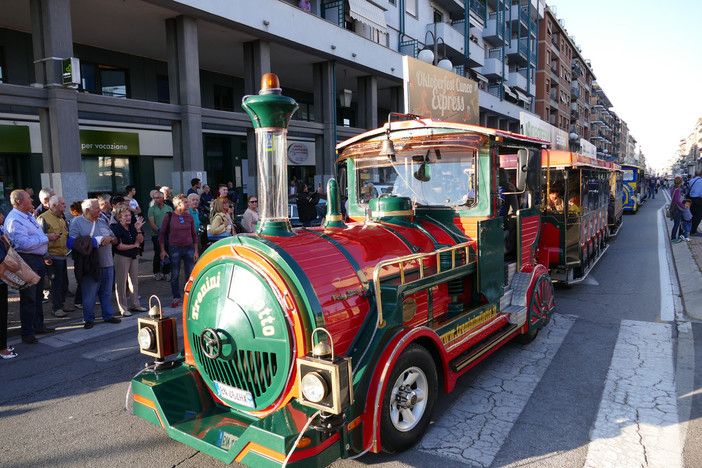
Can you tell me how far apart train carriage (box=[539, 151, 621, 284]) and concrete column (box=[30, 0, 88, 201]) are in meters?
9.52

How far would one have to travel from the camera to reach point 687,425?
3.73m

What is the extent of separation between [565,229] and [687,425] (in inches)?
197

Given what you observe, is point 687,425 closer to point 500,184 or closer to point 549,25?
point 500,184

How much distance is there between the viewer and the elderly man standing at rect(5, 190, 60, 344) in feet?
19.0

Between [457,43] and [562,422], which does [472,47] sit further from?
[562,422]

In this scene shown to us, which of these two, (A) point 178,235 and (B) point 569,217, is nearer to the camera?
(A) point 178,235

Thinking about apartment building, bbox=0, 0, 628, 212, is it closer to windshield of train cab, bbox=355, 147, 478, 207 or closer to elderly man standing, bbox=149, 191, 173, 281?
elderly man standing, bbox=149, 191, 173, 281

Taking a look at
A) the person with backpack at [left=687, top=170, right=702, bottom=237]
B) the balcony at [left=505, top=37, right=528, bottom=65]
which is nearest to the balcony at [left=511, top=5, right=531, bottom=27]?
the balcony at [left=505, top=37, right=528, bottom=65]

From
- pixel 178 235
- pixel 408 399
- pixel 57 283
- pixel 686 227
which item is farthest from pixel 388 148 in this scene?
pixel 686 227

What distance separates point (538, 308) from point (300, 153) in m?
16.4

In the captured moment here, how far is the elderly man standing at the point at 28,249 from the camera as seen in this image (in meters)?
5.80

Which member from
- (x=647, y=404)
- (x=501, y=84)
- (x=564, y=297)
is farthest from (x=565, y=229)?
(x=501, y=84)

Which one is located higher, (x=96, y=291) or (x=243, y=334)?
(x=243, y=334)

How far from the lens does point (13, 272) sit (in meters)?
5.10
